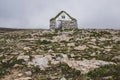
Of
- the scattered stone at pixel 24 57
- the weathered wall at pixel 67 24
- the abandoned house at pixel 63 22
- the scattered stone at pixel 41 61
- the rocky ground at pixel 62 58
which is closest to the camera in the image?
the rocky ground at pixel 62 58

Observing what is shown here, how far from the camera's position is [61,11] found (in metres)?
59.0

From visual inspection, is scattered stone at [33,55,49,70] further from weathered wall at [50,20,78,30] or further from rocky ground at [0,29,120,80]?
weathered wall at [50,20,78,30]

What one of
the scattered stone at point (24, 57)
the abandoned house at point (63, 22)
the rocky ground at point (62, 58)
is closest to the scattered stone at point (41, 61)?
the rocky ground at point (62, 58)

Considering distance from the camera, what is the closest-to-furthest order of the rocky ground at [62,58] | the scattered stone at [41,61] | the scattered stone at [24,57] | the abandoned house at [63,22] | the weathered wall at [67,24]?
the rocky ground at [62,58] < the scattered stone at [41,61] < the scattered stone at [24,57] < the weathered wall at [67,24] < the abandoned house at [63,22]

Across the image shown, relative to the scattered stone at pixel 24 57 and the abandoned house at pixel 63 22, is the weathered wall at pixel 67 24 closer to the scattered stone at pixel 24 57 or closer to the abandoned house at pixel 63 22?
the abandoned house at pixel 63 22

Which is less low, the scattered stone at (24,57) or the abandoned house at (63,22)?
the abandoned house at (63,22)

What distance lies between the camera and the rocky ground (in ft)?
69.1

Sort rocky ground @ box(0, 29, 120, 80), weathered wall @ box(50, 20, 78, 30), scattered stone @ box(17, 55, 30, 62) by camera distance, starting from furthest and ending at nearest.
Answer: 1. weathered wall @ box(50, 20, 78, 30)
2. scattered stone @ box(17, 55, 30, 62)
3. rocky ground @ box(0, 29, 120, 80)

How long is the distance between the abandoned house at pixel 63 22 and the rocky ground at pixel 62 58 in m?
20.6

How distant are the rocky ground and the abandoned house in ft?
67.6

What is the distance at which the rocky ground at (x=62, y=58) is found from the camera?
21.1m

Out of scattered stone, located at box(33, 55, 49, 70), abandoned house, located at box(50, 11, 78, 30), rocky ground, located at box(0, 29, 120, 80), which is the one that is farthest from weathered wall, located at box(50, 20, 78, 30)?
scattered stone, located at box(33, 55, 49, 70)

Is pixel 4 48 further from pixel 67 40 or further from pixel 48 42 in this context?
pixel 67 40

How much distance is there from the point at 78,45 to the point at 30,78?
8521 millimetres
